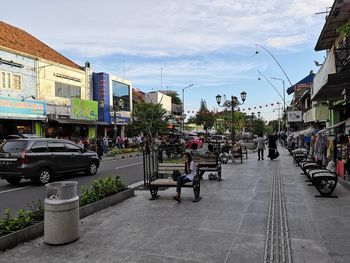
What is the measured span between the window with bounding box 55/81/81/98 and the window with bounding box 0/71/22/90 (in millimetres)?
4877

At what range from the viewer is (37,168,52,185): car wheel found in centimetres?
1266

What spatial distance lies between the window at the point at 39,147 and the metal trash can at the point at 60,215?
24.9 ft

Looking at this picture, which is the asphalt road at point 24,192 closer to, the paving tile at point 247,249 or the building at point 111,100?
the paving tile at point 247,249

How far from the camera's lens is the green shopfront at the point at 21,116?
2511cm

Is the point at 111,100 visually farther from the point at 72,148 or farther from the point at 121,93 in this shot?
the point at 72,148

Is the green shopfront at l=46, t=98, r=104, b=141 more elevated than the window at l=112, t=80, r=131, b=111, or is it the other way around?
the window at l=112, t=80, r=131, b=111

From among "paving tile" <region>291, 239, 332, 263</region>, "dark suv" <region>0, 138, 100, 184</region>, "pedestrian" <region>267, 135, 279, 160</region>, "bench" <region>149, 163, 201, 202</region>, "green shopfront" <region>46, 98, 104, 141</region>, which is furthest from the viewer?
"green shopfront" <region>46, 98, 104, 141</region>

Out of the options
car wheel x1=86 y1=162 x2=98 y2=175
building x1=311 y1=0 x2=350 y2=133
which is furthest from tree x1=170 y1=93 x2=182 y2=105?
car wheel x1=86 y1=162 x2=98 y2=175

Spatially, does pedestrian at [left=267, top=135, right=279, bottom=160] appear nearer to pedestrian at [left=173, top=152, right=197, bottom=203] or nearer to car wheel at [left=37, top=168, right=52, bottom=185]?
car wheel at [left=37, top=168, right=52, bottom=185]

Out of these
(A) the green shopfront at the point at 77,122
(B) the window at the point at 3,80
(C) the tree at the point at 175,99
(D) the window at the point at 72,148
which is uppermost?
(C) the tree at the point at 175,99

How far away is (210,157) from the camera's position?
12.8 m

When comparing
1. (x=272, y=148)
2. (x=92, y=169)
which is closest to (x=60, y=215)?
(x=92, y=169)

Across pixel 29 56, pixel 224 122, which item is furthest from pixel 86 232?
pixel 224 122

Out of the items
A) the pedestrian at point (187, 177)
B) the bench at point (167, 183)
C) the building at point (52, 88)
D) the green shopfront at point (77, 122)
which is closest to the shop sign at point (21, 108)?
the building at point (52, 88)
